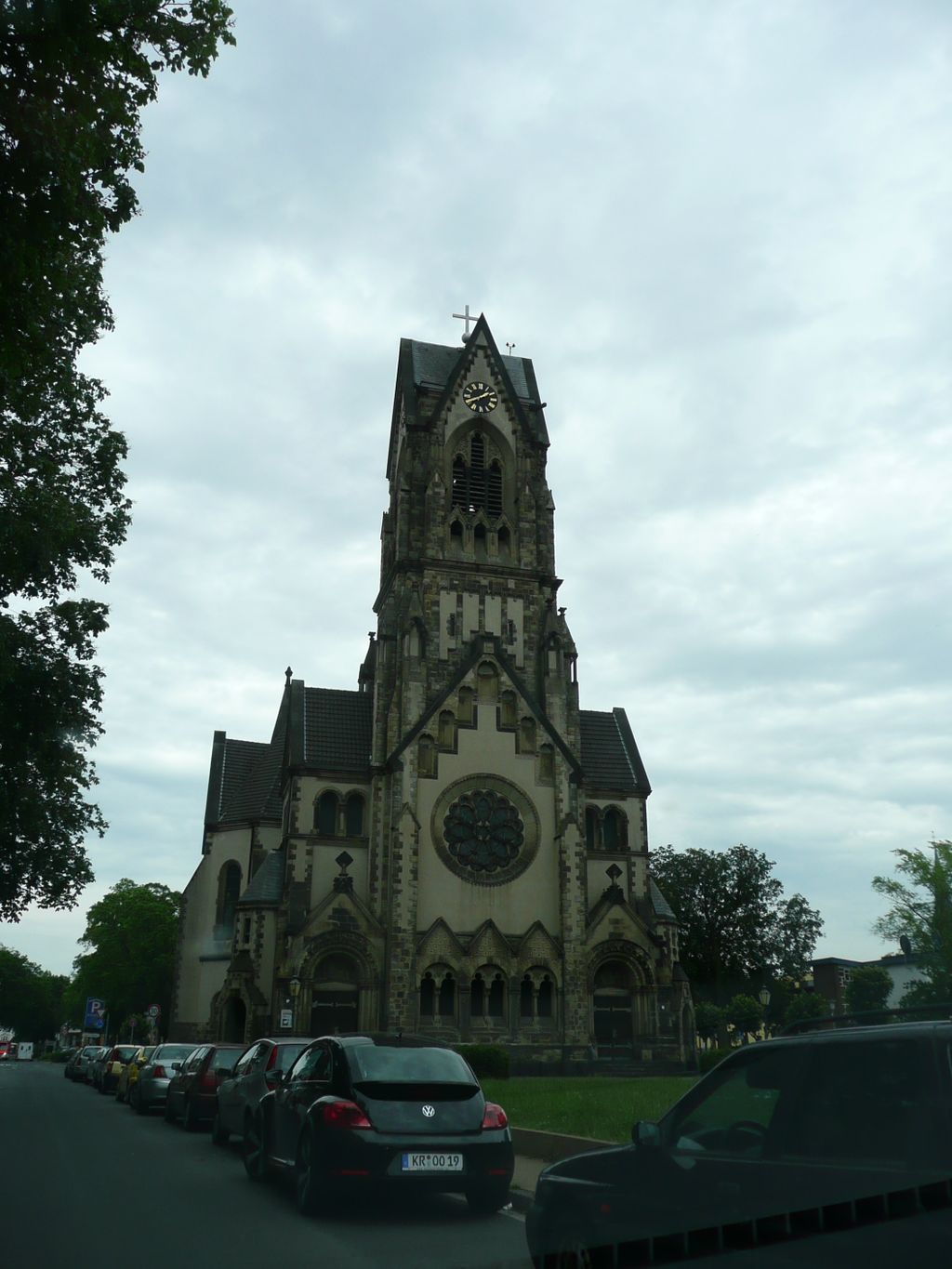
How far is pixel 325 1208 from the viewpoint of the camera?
10.4 m

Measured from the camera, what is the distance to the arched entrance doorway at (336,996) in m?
40.5

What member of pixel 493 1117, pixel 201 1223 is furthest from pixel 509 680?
pixel 201 1223

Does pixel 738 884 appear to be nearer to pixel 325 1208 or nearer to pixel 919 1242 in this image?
pixel 325 1208

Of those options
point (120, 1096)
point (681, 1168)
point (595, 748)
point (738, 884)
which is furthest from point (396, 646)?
point (681, 1168)

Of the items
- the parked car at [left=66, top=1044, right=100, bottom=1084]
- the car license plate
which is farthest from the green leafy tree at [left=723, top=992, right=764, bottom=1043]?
the car license plate

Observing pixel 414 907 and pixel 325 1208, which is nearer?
pixel 325 1208

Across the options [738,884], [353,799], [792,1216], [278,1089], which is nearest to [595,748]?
[353,799]

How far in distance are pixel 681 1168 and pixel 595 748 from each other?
44.4 m

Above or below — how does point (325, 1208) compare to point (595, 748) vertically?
below

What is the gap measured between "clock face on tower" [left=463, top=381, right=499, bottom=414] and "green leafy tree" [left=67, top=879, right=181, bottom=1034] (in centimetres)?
4693

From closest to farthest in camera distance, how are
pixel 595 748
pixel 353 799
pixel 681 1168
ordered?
pixel 681 1168 → pixel 353 799 → pixel 595 748

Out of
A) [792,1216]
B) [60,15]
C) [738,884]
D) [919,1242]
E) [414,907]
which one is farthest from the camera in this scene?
[738,884]

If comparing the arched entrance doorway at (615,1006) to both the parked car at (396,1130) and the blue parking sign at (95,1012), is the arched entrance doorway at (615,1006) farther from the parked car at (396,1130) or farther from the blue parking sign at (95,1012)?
A: the parked car at (396,1130)

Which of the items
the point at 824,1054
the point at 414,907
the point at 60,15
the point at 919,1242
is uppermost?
the point at 60,15
